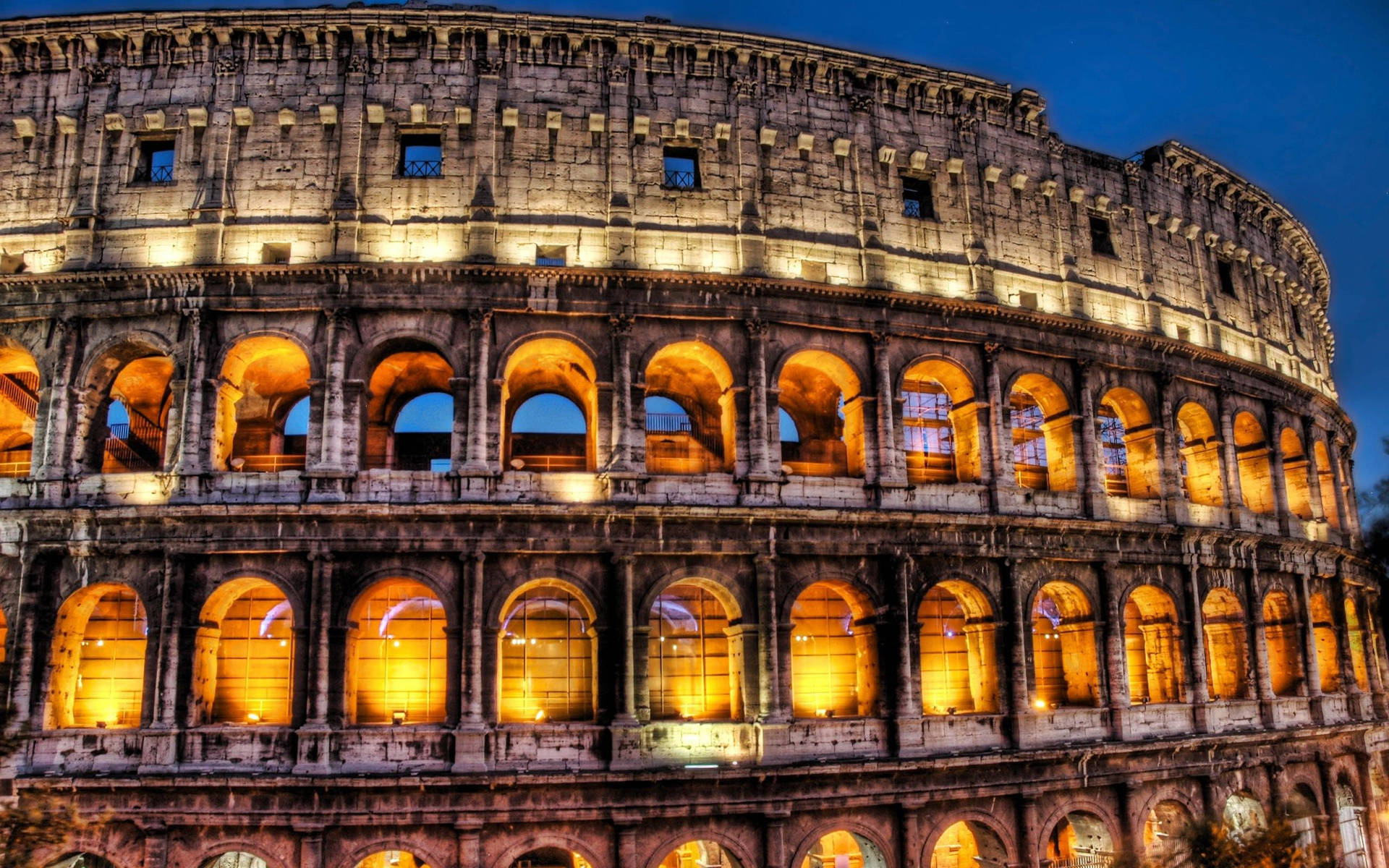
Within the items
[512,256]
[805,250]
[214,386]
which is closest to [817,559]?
[805,250]

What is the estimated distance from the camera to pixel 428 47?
20.0 m

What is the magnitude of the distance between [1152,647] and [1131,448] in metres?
4.53

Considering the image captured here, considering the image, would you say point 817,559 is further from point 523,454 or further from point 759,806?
point 523,454

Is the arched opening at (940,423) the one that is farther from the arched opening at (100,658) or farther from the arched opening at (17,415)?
the arched opening at (17,415)

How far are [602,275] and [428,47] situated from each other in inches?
233

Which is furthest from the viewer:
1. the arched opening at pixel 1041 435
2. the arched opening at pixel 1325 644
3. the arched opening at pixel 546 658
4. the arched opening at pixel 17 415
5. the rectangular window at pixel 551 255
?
the arched opening at pixel 1325 644

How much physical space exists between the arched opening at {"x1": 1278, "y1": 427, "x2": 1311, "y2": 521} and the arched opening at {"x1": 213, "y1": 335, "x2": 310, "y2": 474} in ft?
80.1

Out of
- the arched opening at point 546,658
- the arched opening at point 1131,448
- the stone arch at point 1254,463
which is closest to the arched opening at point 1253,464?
the stone arch at point 1254,463

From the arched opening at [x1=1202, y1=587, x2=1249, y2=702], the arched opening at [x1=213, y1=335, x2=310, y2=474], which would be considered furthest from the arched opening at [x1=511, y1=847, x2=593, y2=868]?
the arched opening at [x1=1202, y1=587, x2=1249, y2=702]

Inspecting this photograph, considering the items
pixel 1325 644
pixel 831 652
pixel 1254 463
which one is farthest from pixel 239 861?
pixel 1325 644

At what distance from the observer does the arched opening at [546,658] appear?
1861 centimetres

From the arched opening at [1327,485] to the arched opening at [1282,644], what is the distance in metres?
4.55

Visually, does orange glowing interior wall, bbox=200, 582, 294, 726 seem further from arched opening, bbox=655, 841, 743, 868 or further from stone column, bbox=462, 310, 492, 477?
arched opening, bbox=655, 841, 743, 868

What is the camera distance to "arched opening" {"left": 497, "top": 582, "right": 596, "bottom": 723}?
18609mm
